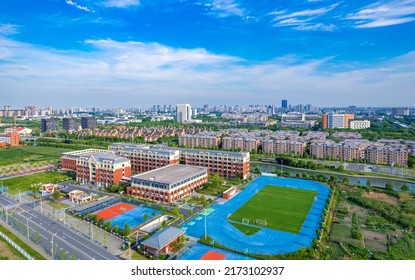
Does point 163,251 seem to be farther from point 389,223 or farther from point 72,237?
point 389,223

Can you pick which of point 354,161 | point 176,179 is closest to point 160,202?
point 176,179

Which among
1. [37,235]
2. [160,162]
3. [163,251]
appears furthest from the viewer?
[160,162]

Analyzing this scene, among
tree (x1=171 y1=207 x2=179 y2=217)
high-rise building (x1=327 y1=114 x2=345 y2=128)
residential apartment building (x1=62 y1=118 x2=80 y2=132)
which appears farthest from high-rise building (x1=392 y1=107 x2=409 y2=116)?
tree (x1=171 y1=207 x2=179 y2=217)

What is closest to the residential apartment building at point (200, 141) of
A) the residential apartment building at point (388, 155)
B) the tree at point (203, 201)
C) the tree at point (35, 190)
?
the residential apartment building at point (388, 155)

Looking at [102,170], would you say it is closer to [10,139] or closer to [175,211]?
[175,211]

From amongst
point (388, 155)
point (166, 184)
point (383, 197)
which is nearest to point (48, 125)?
point (166, 184)

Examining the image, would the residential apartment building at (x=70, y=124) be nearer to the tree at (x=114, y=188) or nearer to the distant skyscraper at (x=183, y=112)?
the distant skyscraper at (x=183, y=112)
